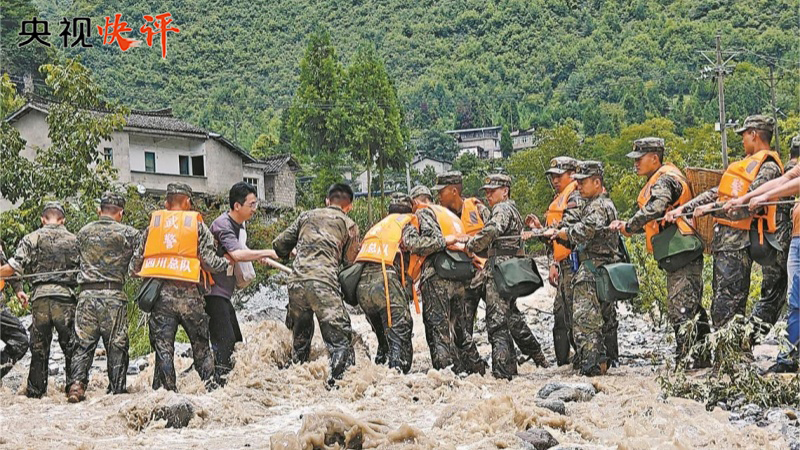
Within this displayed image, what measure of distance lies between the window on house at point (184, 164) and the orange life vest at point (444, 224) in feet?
111

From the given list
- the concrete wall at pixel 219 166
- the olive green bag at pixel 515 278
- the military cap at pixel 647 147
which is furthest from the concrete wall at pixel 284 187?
the military cap at pixel 647 147

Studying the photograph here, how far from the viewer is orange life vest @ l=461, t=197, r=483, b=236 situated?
33.7 feet

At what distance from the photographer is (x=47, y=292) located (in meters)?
10.0

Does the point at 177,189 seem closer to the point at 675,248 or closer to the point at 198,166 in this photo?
the point at 675,248

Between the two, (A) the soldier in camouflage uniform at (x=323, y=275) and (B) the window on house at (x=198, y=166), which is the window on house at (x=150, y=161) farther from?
(A) the soldier in camouflage uniform at (x=323, y=275)

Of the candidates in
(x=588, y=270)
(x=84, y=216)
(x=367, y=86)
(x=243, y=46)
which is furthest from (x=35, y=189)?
(x=243, y=46)

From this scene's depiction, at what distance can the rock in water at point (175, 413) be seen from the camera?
25.1 ft

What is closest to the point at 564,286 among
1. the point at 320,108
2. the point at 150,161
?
the point at 150,161

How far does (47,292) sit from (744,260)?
20.8 ft

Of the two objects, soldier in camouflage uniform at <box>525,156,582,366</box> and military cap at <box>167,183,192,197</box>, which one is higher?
military cap at <box>167,183,192,197</box>

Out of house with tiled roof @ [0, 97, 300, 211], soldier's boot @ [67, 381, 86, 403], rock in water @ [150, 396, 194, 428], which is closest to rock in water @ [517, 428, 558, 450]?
rock in water @ [150, 396, 194, 428]

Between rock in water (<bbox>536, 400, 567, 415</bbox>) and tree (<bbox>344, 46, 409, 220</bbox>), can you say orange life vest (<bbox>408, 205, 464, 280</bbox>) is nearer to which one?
rock in water (<bbox>536, 400, 567, 415</bbox>)

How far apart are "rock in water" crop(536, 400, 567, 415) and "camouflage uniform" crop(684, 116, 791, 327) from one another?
2.02 m

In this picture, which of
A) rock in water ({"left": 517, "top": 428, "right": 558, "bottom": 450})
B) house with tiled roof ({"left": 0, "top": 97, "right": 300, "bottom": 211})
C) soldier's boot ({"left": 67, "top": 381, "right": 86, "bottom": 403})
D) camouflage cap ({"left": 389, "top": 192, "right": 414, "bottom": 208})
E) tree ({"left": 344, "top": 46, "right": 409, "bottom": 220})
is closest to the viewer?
rock in water ({"left": 517, "top": 428, "right": 558, "bottom": 450})
